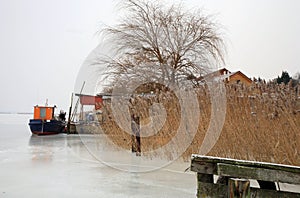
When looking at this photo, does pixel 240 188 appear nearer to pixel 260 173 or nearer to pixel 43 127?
pixel 260 173

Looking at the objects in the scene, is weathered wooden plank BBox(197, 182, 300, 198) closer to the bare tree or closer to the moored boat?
the bare tree

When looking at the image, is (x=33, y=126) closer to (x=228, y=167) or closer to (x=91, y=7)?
(x=91, y=7)

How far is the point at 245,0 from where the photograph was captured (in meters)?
7.51

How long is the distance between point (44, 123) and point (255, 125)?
8247 millimetres

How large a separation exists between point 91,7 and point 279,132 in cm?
666

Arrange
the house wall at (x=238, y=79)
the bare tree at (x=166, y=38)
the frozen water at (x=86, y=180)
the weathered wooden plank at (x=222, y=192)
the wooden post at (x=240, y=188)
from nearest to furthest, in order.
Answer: the wooden post at (x=240, y=188), the weathered wooden plank at (x=222, y=192), the frozen water at (x=86, y=180), the house wall at (x=238, y=79), the bare tree at (x=166, y=38)

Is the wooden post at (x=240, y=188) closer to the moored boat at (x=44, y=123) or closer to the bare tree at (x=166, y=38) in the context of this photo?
the bare tree at (x=166, y=38)

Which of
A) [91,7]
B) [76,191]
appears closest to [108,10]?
[91,7]

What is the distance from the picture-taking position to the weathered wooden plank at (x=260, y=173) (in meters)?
1.54

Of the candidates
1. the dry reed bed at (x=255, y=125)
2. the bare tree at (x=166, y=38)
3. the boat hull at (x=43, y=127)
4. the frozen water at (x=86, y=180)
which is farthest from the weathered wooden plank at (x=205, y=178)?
the boat hull at (x=43, y=127)

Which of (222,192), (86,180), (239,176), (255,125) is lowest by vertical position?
(86,180)

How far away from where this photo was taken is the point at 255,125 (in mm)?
3828

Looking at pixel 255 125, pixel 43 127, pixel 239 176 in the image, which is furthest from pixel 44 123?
pixel 239 176

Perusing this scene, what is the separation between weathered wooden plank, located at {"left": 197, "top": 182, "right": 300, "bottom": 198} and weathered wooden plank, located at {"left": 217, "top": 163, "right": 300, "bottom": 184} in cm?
8
